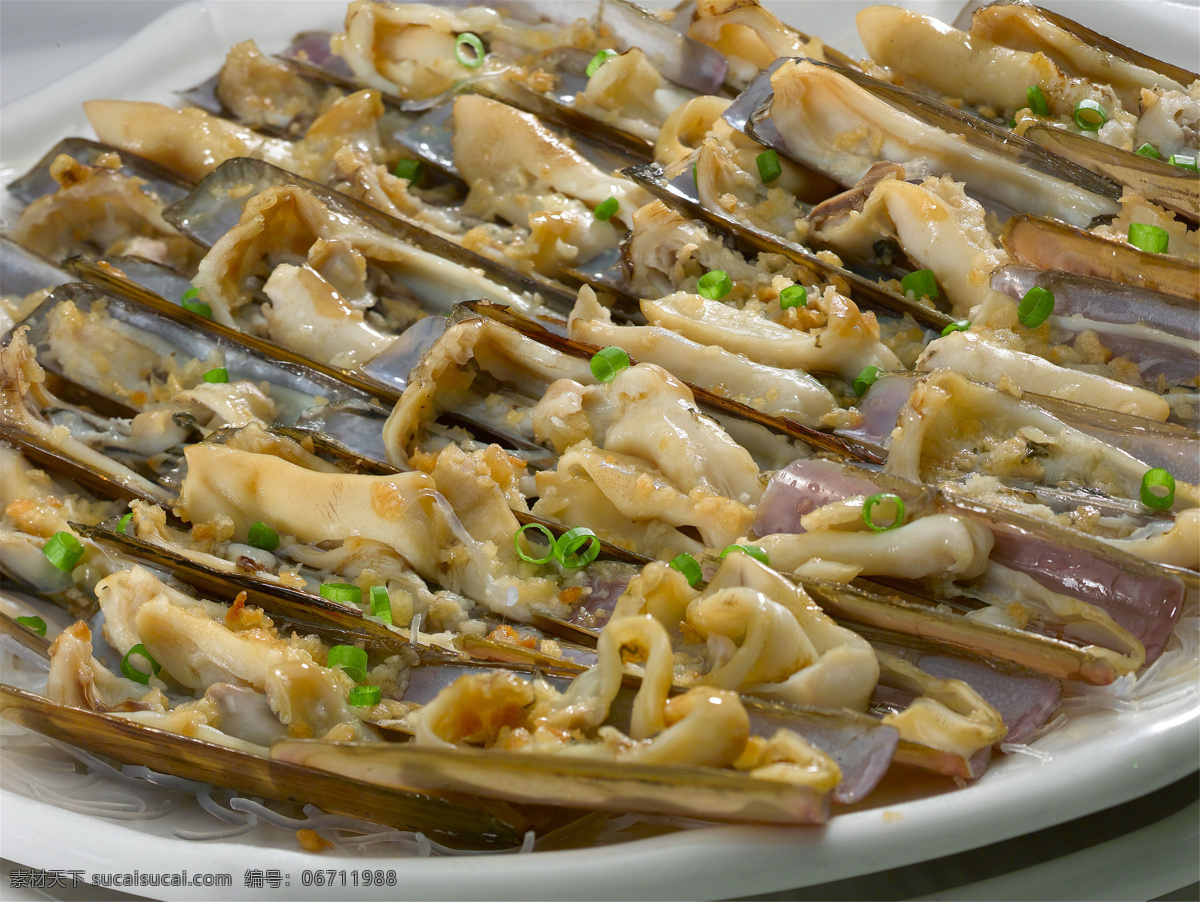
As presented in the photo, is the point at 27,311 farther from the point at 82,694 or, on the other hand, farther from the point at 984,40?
the point at 984,40

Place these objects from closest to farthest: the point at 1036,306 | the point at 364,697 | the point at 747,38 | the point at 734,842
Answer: the point at 734,842
the point at 364,697
the point at 1036,306
the point at 747,38

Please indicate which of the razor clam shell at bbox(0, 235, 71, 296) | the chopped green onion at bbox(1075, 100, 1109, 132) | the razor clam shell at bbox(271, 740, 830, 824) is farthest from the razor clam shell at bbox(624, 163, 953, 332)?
the razor clam shell at bbox(0, 235, 71, 296)

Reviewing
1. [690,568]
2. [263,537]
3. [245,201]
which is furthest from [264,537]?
[245,201]

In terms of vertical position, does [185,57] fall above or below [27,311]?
above

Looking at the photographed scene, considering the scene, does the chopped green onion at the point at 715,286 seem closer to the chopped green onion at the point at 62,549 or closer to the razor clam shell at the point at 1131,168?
the razor clam shell at the point at 1131,168

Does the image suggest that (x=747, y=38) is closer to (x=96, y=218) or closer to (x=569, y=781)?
(x=96, y=218)

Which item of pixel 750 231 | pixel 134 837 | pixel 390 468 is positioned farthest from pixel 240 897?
pixel 750 231
